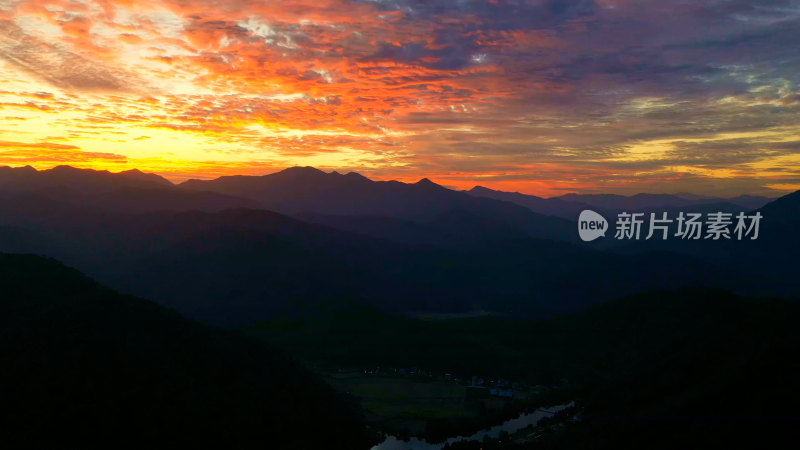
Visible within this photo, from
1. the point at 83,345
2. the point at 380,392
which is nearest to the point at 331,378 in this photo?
the point at 380,392

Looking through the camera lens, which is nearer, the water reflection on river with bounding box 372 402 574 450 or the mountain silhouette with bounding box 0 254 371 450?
the mountain silhouette with bounding box 0 254 371 450

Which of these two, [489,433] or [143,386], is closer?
[143,386]

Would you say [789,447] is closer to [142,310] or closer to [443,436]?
[443,436]

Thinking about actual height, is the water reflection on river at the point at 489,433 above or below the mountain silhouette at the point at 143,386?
below

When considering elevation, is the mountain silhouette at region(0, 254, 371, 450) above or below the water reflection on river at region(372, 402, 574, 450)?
above

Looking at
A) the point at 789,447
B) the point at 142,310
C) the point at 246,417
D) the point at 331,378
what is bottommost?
the point at 331,378
